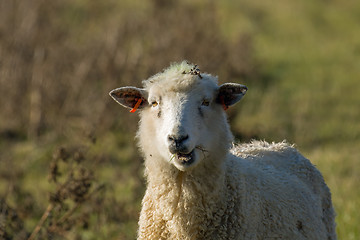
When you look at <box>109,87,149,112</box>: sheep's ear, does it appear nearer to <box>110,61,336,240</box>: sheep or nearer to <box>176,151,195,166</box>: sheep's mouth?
<box>110,61,336,240</box>: sheep

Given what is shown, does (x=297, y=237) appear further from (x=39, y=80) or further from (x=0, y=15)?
(x=0, y=15)

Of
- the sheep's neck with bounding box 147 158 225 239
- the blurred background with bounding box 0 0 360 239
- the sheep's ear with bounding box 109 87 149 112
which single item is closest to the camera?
the sheep's neck with bounding box 147 158 225 239

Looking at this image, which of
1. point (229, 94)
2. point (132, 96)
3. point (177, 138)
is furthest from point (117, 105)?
point (177, 138)

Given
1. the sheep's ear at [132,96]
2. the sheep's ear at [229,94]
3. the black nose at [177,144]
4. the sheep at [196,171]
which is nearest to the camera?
the black nose at [177,144]

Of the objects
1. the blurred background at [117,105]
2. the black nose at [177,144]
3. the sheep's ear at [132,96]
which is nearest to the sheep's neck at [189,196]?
the black nose at [177,144]

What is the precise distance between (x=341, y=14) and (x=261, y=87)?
980 cm

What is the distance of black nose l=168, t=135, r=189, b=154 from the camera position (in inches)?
152

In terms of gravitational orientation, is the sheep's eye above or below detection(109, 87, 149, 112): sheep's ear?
below

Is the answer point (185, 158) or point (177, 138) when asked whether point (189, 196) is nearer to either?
point (185, 158)

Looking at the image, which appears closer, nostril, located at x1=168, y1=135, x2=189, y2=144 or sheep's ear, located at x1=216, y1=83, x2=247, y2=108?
nostril, located at x1=168, y1=135, x2=189, y2=144

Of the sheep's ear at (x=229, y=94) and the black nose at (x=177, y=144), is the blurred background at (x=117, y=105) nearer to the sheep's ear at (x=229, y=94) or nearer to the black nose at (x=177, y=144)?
the sheep's ear at (x=229, y=94)

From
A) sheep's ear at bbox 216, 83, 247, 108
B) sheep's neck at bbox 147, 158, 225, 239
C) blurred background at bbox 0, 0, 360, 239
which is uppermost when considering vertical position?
blurred background at bbox 0, 0, 360, 239

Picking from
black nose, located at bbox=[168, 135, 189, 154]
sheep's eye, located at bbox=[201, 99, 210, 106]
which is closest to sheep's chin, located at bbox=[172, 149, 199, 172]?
black nose, located at bbox=[168, 135, 189, 154]

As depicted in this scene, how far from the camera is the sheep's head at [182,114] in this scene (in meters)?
3.98
